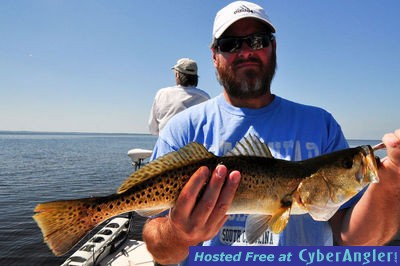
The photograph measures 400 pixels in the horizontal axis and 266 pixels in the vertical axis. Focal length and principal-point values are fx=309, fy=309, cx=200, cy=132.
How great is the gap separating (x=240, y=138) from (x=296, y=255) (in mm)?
1339

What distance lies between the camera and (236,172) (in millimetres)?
2410

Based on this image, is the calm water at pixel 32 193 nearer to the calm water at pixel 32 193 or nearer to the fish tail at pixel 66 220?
the calm water at pixel 32 193

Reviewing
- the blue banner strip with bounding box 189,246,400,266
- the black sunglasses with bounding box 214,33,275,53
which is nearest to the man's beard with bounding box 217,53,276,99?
the black sunglasses with bounding box 214,33,275,53

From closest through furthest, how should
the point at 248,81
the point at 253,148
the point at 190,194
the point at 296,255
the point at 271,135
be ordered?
the point at 296,255, the point at 190,194, the point at 253,148, the point at 271,135, the point at 248,81

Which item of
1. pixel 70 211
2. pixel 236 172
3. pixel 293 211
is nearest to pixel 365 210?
pixel 293 211

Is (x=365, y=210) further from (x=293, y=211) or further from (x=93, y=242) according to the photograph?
(x=93, y=242)

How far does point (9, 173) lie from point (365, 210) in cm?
4219

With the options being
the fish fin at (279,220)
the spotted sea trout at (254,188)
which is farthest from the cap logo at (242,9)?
the fish fin at (279,220)

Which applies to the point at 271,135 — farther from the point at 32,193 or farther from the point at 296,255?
the point at 32,193

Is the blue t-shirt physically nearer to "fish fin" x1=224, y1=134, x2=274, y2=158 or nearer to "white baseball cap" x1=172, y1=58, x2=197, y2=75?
"fish fin" x1=224, y1=134, x2=274, y2=158

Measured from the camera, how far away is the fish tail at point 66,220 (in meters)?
2.37

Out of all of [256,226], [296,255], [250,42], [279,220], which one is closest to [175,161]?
[256,226]

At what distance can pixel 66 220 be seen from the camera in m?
2.43

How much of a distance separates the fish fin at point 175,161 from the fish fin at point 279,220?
0.71m
